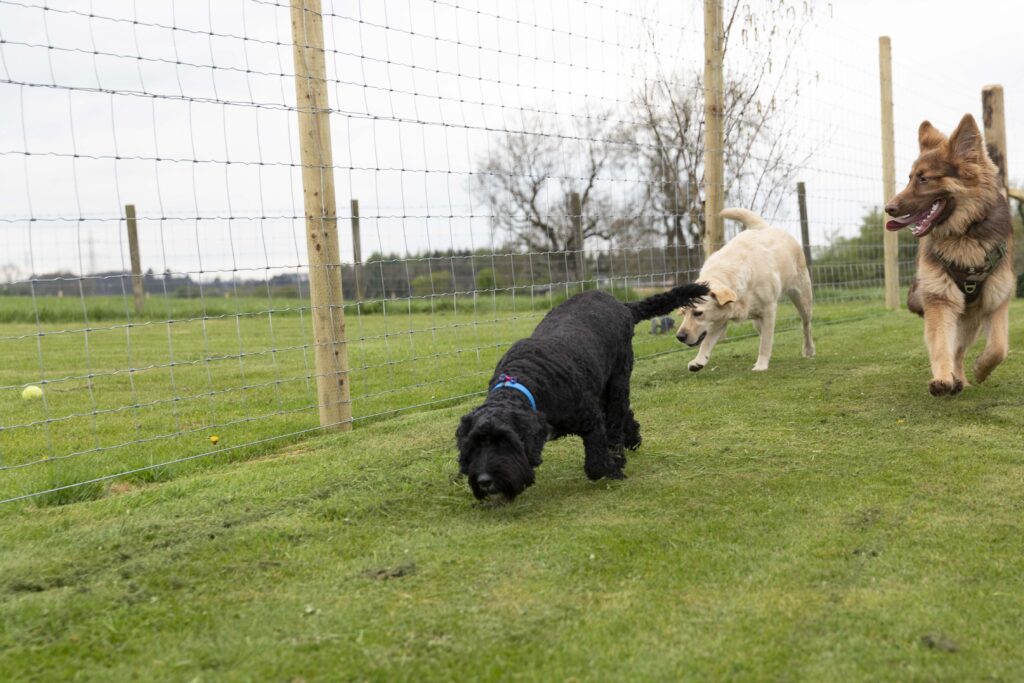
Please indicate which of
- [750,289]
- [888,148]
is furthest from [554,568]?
[888,148]

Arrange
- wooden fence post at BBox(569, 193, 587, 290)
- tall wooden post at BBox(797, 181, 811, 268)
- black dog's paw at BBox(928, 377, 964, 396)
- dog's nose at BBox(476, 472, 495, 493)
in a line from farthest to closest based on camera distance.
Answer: tall wooden post at BBox(797, 181, 811, 268)
wooden fence post at BBox(569, 193, 587, 290)
black dog's paw at BBox(928, 377, 964, 396)
dog's nose at BBox(476, 472, 495, 493)

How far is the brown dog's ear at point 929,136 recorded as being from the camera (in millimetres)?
5449

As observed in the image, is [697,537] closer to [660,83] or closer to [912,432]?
[912,432]

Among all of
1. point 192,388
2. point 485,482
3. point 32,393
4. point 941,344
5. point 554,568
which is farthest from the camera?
point 192,388

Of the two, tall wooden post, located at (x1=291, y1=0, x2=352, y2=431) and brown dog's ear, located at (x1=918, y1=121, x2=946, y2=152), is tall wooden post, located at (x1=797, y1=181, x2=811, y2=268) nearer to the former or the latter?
brown dog's ear, located at (x1=918, y1=121, x2=946, y2=152)

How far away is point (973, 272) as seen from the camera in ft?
17.7

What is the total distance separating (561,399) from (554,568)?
1.08 m

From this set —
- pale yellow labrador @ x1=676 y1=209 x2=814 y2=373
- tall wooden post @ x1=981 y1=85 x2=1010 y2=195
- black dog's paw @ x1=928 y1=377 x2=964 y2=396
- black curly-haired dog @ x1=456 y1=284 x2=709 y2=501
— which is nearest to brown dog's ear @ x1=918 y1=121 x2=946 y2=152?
black dog's paw @ x1=928 y1=377 x2=964 y2=396

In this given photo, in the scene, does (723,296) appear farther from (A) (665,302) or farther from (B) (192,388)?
(B) (192,388)

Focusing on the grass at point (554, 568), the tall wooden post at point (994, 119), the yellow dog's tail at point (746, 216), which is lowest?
the grass at point (554, 568)

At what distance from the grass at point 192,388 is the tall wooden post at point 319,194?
209 mm

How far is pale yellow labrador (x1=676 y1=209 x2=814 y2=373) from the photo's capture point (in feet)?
23.9

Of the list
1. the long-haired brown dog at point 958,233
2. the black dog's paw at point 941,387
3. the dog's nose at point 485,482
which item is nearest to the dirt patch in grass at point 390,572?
the dog's nose at point 485,482

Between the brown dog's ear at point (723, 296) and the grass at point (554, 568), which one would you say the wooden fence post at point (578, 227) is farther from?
the grass at point (554, 568)
